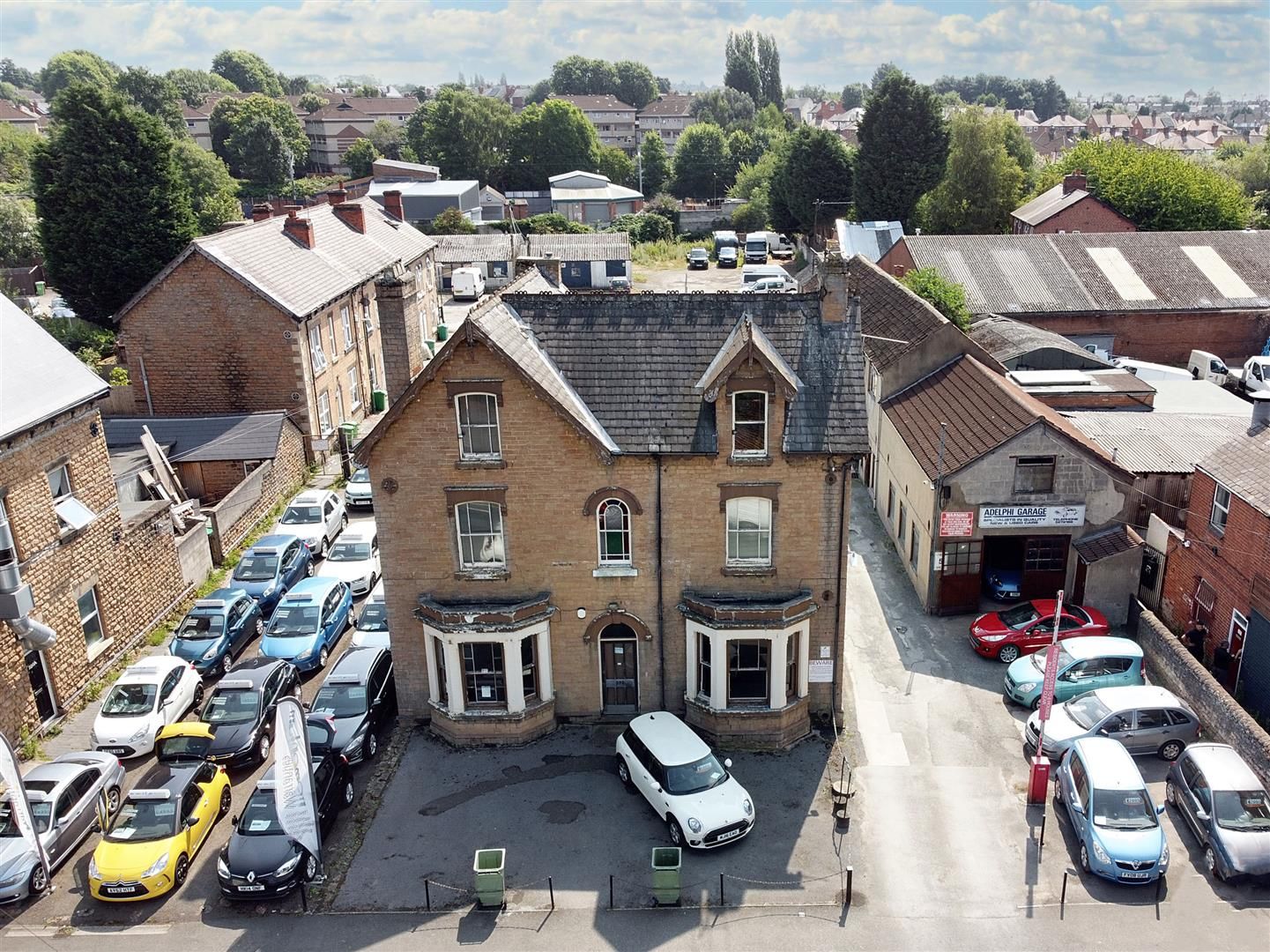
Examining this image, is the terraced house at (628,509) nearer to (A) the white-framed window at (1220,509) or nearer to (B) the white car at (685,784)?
(B) the white car at (685,784)

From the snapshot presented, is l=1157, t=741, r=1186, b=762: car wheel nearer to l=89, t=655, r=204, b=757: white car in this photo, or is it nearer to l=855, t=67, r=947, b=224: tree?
l=89, t=655, r=204, b=757: white car

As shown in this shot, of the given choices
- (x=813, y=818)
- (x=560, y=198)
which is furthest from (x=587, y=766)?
(x=560, y=198)

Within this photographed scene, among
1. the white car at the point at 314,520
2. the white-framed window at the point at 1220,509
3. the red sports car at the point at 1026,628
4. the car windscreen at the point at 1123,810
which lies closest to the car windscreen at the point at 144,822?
the white car at the point at 314,520

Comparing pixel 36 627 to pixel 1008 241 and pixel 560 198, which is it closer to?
pixel 1008 241

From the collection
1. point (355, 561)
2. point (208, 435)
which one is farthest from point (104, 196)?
point (355, 561)

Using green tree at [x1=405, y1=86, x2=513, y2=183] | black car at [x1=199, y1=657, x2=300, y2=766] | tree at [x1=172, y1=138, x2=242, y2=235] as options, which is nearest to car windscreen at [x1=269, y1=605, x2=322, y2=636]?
black car at [x1=199, y1=657, x2=300, y2=766]
